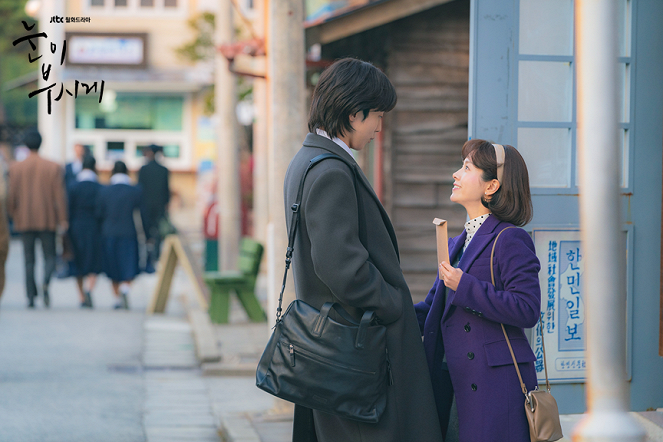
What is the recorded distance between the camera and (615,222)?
5.27ft

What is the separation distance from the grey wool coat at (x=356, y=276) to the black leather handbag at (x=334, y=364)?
0.05 metres

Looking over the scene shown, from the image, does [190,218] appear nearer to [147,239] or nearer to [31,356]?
[147,239]

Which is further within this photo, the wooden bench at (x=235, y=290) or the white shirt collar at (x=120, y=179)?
the white shirt collar at (x=120, y=179)

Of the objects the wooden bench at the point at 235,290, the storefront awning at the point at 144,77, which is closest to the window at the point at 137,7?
the storefront awning at the point at 144,77

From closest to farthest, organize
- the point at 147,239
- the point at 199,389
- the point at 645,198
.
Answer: the point at 645,198 < the point at 199,389 < the point at 147,239

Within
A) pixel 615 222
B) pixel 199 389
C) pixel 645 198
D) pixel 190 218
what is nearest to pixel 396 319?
pixel 615 222

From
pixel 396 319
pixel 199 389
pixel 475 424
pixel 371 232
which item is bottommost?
pixel 199 389

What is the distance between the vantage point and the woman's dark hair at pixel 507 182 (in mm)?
2869

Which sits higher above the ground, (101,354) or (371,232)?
(371,232)

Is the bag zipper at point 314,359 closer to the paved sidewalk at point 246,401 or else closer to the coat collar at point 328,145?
the coat collar at point 328,145

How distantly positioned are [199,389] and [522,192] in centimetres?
415

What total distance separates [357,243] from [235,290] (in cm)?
646

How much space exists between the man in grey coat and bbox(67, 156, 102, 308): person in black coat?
8180 millimetres

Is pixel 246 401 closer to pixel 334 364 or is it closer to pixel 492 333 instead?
pixel 492 333
